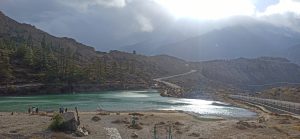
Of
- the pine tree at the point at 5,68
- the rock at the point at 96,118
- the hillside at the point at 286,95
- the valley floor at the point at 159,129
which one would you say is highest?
the pine tree at the point at 5,68

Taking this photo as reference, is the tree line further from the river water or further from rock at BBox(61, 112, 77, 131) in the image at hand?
rock at BBox(61, 112, 77, 131)

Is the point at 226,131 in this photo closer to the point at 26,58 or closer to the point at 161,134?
the point at 161,134

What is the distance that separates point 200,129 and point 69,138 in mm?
21440

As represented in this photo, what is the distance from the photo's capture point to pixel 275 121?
241 ft

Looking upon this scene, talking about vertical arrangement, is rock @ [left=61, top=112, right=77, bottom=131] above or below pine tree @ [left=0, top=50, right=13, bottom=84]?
below

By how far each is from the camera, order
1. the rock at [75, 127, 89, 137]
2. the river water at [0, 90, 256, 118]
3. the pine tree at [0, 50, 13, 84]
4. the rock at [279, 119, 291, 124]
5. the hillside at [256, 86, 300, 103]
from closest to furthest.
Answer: the rock at [75, 127, 89, 137] < the rock at [279, 119, 291, 124] < the river water at [0, 90, 256, 118] < the hillside at [256, 86, 300, 103] < the pine tree at [0, 50, 13, 84]

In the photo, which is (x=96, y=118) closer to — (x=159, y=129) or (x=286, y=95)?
(x=159, y=129)

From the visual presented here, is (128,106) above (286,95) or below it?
below

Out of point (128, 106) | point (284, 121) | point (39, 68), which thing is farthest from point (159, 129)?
point (39, 68)

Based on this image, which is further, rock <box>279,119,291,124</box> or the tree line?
the tree line

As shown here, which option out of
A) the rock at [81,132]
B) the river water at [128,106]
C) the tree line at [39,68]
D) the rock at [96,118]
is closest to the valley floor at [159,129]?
the rock at [96,118]

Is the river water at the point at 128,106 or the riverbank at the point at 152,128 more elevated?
the river water at the point at 128,106

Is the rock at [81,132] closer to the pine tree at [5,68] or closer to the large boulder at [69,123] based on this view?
the large boulder at [69,123]

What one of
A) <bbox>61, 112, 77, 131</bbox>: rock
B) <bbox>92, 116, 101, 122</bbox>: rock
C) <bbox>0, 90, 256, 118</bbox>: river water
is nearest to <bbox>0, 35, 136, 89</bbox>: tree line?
<bbox>0, 90, 256, 118</bbox>: river water
